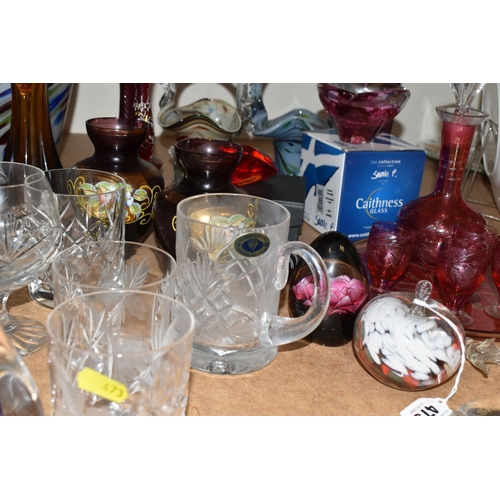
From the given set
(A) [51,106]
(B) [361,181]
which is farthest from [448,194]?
(A) [51,106]

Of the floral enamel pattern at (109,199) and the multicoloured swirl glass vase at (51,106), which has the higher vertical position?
the multicoloured swirl glass vase at (51,106)

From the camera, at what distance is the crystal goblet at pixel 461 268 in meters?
0.74

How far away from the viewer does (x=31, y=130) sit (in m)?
0.97

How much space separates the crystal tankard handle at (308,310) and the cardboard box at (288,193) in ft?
0.96

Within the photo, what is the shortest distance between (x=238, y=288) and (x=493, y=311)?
35 cm

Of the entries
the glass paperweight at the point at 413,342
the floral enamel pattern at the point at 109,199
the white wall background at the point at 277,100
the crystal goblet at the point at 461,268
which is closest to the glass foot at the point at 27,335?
the floral enamel pattern at the point at 109,199

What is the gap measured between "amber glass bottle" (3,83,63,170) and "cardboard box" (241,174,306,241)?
318 millimetres

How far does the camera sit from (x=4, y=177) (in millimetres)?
737

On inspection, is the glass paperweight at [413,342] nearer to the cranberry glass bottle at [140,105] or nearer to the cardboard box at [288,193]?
the cardboard box at [288,193]

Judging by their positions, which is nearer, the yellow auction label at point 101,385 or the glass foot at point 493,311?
the yellow auction label at point 101,385

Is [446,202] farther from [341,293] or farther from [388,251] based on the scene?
[341,293]

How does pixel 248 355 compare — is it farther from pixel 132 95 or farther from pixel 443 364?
pixel 132 95

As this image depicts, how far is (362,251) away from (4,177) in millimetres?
463

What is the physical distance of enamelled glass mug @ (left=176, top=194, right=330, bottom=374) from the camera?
0.62 m
